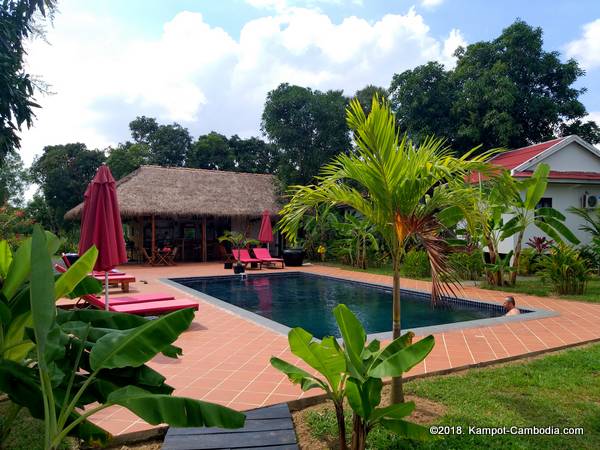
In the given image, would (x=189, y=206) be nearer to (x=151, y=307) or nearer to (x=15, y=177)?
(x=151, y=307)

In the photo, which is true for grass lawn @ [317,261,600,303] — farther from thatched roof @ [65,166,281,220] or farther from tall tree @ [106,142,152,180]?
tall tree @ [106,142,152,180]

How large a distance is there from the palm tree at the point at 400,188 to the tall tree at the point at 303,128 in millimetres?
16237

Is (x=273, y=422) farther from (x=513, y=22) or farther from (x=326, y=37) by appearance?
(x=513, y=22)

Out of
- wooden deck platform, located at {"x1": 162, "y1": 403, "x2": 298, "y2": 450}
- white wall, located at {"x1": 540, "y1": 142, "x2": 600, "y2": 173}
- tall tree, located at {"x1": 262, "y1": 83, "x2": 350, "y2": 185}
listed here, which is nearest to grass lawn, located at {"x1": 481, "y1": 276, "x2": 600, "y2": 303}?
white wall, located at {"x1": 540, "y1": 142, "x2": 600, "y2": 173}

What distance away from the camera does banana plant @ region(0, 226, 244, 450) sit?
166cm

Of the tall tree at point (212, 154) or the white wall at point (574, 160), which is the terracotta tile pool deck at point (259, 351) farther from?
the tall tree at point (212, 154)

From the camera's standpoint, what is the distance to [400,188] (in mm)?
3023

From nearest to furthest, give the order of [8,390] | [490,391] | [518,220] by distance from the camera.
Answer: [8,390]
[490,391]
[518,220]

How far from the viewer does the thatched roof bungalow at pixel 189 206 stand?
Answer: 17359mm

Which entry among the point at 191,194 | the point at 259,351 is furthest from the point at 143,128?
the point at 259,351

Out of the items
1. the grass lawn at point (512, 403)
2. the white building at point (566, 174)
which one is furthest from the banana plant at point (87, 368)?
the white building at point (566, 174)

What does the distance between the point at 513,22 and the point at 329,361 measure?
76.3 ft

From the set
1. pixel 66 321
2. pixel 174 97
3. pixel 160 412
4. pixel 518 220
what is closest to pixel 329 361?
pixel 160 412

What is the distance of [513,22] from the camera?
20.0 meters
